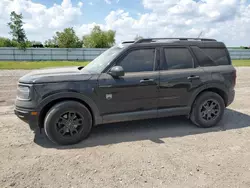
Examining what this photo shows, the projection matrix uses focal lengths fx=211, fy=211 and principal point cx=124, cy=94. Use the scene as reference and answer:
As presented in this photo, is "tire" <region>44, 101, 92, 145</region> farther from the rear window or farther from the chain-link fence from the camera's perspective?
the chain-link fence

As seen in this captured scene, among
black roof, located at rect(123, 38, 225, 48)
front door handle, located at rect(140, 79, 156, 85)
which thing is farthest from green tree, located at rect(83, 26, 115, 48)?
front door handle, located at rect(140, 79, 156, 85)

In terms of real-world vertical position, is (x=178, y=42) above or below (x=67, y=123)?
above

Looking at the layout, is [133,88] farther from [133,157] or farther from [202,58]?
[202,58]

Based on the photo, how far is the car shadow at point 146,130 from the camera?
4091 millimetres

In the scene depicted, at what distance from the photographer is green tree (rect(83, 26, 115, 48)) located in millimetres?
55875

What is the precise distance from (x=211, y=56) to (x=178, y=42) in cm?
89

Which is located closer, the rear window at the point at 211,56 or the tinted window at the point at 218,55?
the rear window at the point at 211,56

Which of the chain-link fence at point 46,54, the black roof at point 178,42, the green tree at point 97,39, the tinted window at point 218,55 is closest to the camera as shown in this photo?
the black roof at point 178,42

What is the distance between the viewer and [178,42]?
463cm

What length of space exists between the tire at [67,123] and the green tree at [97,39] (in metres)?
53.6

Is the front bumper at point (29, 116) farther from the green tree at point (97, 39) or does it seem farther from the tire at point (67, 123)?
the green tree at point (97, 39)

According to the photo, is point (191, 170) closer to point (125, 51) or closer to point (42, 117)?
point (125, 51)


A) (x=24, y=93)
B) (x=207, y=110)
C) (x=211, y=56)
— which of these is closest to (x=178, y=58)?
(x=211, y=56)

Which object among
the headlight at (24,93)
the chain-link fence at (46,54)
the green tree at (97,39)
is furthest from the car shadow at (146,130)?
the green tree at (97,39)
